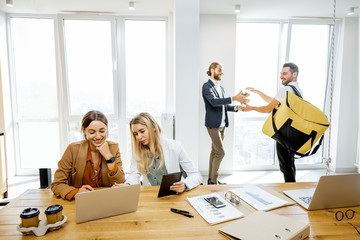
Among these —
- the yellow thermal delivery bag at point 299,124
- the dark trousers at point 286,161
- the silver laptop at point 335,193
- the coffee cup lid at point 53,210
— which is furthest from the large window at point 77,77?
the silver laptop at point 335,193

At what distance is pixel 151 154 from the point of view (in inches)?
76.4

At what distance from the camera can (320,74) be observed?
4.07 m

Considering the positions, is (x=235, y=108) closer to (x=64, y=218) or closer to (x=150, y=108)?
(x=150, y=108)

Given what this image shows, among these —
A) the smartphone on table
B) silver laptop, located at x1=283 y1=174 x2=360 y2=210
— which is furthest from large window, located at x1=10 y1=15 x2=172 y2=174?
silver laptop, located at x1=283 y1=174 x2=360 y2=210

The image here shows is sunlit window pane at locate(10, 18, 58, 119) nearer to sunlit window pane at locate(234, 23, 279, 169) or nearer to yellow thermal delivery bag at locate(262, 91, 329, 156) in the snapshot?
sunlit window pane at locate(234, 23, 279, 169)

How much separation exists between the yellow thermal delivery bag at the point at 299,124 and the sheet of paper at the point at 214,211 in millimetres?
930

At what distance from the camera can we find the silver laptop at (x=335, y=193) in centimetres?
129

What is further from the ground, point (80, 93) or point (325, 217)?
point (80, 93)

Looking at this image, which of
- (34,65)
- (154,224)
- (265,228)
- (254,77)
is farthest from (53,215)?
(254,77)

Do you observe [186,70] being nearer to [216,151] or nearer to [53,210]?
[216,151]

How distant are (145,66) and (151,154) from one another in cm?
239

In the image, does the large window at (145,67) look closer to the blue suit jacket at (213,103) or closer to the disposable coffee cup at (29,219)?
the blue suit jacket at (213,103)

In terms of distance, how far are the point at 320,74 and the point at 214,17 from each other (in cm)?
207

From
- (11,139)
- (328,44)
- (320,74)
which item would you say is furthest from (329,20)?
(11,139)
